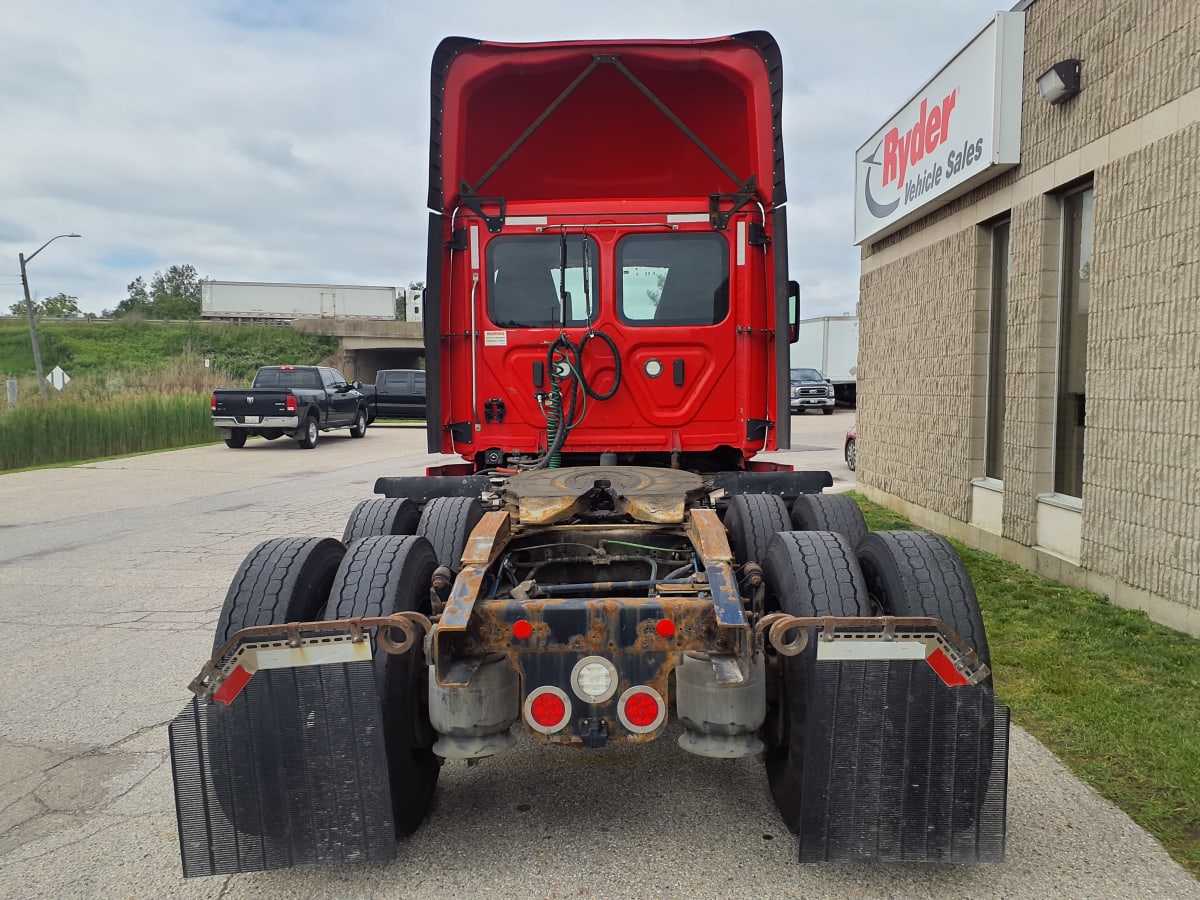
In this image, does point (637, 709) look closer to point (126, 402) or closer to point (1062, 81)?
point (1062, 81)

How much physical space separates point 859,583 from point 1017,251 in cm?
552

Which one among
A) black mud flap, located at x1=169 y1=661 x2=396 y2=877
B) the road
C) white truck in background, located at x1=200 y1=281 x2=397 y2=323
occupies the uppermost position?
white truck in background, located at x1=200 y1=281 x2=397 y2=323

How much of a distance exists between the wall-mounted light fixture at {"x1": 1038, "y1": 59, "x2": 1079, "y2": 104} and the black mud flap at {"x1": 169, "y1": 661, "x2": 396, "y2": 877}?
6650 millimetres

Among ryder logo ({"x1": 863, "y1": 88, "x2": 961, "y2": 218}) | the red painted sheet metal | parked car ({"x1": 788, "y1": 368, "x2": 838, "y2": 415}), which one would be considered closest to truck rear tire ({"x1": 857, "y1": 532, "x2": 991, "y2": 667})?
the red painted sheet metal

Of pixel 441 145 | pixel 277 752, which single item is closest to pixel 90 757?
pixel 277 752

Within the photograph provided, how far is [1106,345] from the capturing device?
20.7 feet

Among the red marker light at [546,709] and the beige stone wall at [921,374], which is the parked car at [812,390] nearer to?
the beige stone wall at [921,374]

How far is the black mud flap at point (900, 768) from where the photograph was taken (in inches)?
108

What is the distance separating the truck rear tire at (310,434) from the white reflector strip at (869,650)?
20249mm

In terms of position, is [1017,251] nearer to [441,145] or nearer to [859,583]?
[441,145]

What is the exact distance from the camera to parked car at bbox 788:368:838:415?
31734 mm

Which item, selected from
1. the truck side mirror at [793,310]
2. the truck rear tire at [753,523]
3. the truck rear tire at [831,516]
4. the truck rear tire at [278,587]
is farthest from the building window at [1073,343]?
the truck rear tire at [278,587]

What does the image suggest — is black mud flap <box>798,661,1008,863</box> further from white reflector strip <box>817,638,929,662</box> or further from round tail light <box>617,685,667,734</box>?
round tail light <box>617,685,667,734</box>

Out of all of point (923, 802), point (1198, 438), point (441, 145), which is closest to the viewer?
point (923, 802)
